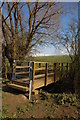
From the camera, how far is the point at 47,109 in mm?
3057

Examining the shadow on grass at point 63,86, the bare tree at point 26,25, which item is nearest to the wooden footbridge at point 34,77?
the shadow on grass at point 63,86

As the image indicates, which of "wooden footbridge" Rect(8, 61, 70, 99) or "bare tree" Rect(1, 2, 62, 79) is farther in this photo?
"bare tree" Rect(1, 2, 62, 79)

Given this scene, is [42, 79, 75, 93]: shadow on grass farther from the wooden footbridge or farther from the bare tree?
the bare tree

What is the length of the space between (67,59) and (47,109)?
2.47 metres

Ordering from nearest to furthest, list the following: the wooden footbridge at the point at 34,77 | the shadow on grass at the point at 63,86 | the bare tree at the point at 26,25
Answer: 1. the wooden footbridge at the point at 34,77
2. the shadow on grass at the point at 63,86
3. the bare tree at the point at 26,25

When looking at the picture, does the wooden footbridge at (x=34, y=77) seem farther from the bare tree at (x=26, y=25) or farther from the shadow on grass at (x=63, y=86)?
the bare tree at (x=26, y=25)

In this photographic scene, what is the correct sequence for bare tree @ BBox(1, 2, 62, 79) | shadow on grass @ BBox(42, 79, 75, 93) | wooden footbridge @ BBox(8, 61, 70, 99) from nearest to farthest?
1. wooden footbridge @ BBox(8, 61, 70, 99)
2. shadow on grass @ BBox(42, 79, 75, 93)
3. bare tree @ BBox(1, 2, 62, 79)

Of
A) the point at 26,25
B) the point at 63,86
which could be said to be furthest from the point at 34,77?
the point at 26,25

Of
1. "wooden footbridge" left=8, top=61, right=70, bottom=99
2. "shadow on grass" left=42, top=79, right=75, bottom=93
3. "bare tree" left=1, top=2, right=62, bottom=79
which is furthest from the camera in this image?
"bare tree" left=1, top=2, right=62, bottom=79

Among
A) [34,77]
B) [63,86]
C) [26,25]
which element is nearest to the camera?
[34,77]

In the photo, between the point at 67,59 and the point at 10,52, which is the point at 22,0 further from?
the point at 67,59

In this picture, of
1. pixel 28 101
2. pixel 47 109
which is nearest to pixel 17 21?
pixel 28 101

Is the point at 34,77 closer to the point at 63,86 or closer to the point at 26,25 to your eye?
the point at 63,86

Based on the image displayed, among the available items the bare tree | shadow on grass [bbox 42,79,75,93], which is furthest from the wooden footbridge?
the bare tree
